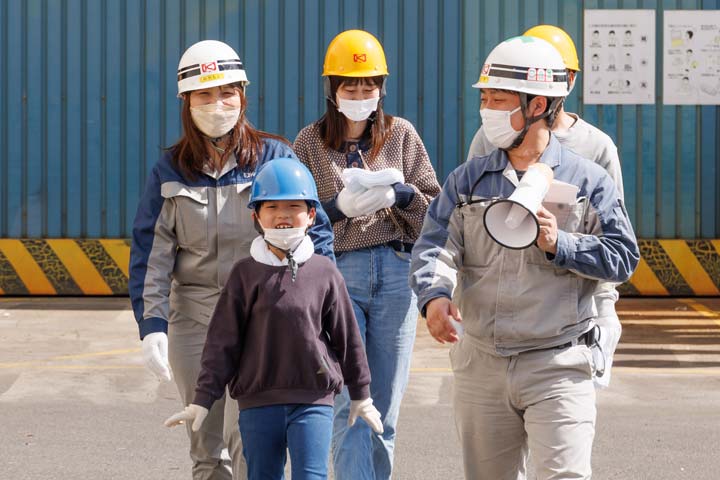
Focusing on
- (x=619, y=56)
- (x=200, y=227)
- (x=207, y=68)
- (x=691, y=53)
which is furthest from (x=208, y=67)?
(x=691, y=53)

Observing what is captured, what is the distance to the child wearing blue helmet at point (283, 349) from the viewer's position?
14.8 feet

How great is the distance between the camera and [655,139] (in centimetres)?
1371

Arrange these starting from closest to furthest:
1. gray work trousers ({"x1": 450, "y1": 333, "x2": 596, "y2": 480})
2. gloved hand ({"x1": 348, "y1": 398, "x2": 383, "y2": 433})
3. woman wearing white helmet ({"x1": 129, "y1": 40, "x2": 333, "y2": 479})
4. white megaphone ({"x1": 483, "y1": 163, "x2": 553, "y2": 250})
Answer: white megaphone ({"x1": 483, "y1": 163, "x2": 553, "y2": 250}) < gray work trousers ({"x1": 450, "y1": 333, "x2": 596, "y2": 480}) < gloved hand ({"x1": 348, "y1": 398, "x2": 383, "y2": 433}) < woman wearing white helmet ({"x1": 129, "y1": 40, "x2": 333, "y2": 479})

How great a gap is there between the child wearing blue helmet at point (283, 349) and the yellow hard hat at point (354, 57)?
107 centimetres

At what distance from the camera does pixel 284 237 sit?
4633mm

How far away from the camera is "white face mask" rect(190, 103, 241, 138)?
516cm

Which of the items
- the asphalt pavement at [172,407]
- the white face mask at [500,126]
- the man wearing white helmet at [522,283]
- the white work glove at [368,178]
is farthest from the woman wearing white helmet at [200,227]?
the asphalt pavement at [172,407]

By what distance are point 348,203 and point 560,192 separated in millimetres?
1213

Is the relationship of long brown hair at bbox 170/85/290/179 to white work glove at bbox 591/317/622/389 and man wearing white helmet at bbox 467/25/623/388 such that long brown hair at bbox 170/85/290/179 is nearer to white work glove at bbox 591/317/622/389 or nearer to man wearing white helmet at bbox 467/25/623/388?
man wearing white helmet at bbox 467/25/623/388

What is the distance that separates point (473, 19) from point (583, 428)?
31.9 ft

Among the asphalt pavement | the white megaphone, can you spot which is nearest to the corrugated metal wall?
the asphalt pavement

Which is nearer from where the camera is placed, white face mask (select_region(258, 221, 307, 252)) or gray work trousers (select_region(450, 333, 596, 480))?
gray work trousers (select_region(450, 333, 596, 480))

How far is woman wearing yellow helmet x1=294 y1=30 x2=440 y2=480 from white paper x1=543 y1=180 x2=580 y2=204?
44.0 inches

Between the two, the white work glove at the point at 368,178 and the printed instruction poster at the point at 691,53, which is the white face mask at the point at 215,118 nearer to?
the white work glove at the point at 368,178
